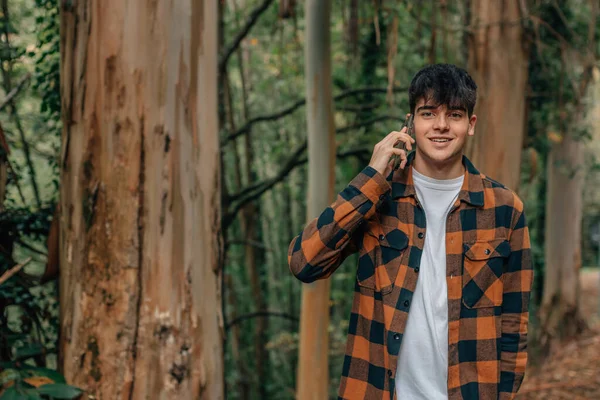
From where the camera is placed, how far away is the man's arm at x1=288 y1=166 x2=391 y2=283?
6.56 feet

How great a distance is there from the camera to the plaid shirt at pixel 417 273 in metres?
2.00

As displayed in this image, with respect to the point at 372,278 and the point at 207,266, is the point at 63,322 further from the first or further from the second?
the point at 372,278

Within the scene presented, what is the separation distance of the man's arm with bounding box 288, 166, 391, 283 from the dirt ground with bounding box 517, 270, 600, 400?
598 centimetres

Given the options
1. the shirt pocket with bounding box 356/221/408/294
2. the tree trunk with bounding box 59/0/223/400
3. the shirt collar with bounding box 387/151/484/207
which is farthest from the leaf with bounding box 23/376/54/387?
the shirt collar with bounding box 387/151/484/207

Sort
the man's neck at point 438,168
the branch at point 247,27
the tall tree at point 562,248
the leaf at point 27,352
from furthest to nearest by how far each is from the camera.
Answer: the tall tree at point 562,248
the branch at point 247,27
the leaf at point 27,352
the man's neck at point 438,168

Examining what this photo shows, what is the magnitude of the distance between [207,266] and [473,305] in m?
1.23

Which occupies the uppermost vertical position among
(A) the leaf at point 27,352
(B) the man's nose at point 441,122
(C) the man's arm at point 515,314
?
(B) the man's nose at point 441,122

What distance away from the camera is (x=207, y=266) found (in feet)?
9.37

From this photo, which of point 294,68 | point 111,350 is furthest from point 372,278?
point 294,68

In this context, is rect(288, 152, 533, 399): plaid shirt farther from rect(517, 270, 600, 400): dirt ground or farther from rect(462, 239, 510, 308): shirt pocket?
rect(517, 270, 600, 400): dirt ground

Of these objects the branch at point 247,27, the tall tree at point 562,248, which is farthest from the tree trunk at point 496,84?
the tall tree at point 562,248

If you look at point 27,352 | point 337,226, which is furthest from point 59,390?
point 337,226

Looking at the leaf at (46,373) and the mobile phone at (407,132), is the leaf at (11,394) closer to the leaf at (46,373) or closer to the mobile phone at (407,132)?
the leaf at (46,373)

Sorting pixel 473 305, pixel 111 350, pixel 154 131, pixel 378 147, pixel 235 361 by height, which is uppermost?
pixel 154 131
